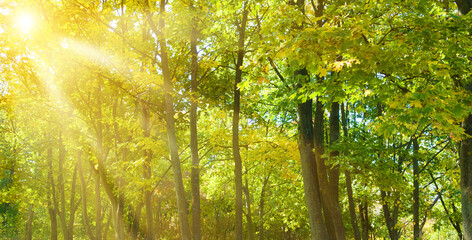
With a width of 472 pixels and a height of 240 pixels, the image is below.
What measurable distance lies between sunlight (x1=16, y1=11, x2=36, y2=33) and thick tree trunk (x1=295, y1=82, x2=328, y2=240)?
7744mm

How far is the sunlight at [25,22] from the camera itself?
9383 mm

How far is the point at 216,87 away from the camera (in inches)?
551

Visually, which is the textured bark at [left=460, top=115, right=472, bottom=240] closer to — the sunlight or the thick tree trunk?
the thick tree trunk

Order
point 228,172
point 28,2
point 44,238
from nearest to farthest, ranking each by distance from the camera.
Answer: point 28,2, point 228,172, point 44,238

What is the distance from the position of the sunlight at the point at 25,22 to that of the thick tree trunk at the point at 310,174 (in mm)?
7744

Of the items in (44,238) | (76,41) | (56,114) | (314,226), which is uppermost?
(76,41)

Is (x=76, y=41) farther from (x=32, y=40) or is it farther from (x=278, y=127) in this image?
(x=278, y=127)

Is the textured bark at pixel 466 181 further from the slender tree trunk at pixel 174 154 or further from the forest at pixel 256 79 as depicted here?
the slender tree trunk at pixel 174 154

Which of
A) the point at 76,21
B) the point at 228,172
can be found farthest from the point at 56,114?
the point at 228,172

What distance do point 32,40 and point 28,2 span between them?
1502 mm

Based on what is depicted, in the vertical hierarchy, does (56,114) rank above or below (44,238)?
above

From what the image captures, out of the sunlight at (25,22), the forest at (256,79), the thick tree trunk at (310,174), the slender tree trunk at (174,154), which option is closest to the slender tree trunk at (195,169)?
the forest at (256,79)

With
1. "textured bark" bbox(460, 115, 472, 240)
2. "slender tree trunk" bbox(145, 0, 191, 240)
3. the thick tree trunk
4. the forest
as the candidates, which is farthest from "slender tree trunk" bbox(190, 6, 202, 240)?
"textured bark" bbox(460, 115, 472, 240)

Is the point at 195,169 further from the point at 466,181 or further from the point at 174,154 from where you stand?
the point at 466,181
